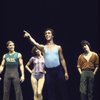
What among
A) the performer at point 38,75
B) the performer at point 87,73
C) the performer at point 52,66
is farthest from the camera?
the performer at point 38,75

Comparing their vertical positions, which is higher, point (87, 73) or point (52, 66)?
point (52, 66)

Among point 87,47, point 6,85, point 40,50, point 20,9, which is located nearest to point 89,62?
point 87,47

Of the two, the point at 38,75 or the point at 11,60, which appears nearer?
the point at 11,60

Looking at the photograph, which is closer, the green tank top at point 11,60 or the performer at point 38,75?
the green tank top at point 11,60

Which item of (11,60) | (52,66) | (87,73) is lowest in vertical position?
(87,73)

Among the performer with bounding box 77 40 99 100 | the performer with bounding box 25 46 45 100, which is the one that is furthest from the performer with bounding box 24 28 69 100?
the performer with bounding box 25 46 45 100

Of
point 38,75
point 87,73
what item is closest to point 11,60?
point 38,75

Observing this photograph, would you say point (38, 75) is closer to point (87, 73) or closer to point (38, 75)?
point (38, 75)

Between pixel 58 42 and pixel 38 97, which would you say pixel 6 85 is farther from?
pixel 58 42

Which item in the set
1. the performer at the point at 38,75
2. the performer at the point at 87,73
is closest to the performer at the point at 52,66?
the performer at the point at 87,73

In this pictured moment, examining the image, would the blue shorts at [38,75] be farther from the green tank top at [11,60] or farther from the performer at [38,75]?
the green tank top at [11,60]

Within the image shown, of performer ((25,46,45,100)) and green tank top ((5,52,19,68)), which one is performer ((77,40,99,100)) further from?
green tank top ((5,52,19,68))

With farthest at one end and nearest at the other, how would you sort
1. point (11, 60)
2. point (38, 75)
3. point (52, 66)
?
1. point (38, 75)
2. point (11, 60)
3. point (52, 66)

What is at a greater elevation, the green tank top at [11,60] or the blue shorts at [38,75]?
the green tank top at [11,60]
